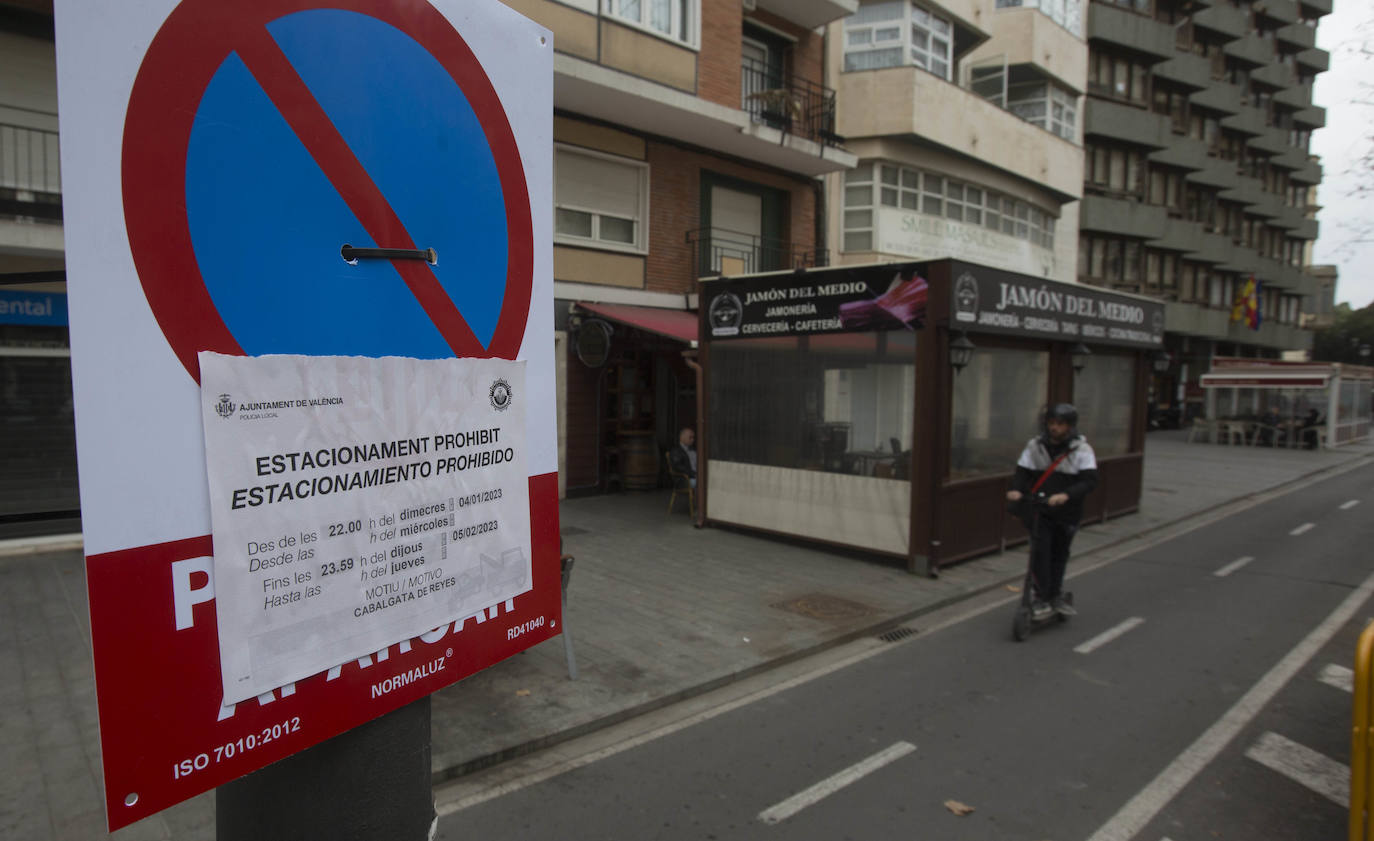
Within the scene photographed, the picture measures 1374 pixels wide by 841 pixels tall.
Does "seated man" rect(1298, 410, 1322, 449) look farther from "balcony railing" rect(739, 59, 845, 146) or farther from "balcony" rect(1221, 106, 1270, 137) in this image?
"balcony" rect(1221, 106, 1270, 137)

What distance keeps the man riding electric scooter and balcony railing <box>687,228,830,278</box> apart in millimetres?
9252

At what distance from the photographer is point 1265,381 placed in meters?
26.5

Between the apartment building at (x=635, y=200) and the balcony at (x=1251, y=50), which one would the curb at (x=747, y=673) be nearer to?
the apartment building at (x=635, y=200)

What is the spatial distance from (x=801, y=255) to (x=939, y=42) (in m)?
7.29

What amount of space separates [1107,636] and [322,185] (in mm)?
7408

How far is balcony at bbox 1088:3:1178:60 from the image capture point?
1227 inches

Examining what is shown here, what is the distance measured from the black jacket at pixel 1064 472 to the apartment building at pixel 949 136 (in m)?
9.72

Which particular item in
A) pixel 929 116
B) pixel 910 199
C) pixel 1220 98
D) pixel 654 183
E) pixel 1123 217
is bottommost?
pixel 654 183

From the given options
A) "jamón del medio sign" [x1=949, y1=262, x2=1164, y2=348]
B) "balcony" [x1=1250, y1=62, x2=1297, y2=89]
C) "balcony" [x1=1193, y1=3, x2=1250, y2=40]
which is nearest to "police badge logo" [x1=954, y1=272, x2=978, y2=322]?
"jamón del medio sign" [x1=949, y1=262, x2=1164, y2=348]

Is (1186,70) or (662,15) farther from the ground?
(1186,70)

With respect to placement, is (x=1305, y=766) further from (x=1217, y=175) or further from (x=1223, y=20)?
(x=1223, y=20)

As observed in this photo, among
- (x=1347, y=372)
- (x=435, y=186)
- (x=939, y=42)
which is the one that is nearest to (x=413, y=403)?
(x=435, y=186)

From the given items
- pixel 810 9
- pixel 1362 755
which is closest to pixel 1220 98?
pixel 810 9

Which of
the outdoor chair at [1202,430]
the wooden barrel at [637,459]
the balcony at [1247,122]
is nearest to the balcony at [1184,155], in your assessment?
the balcony at [1247,122]
